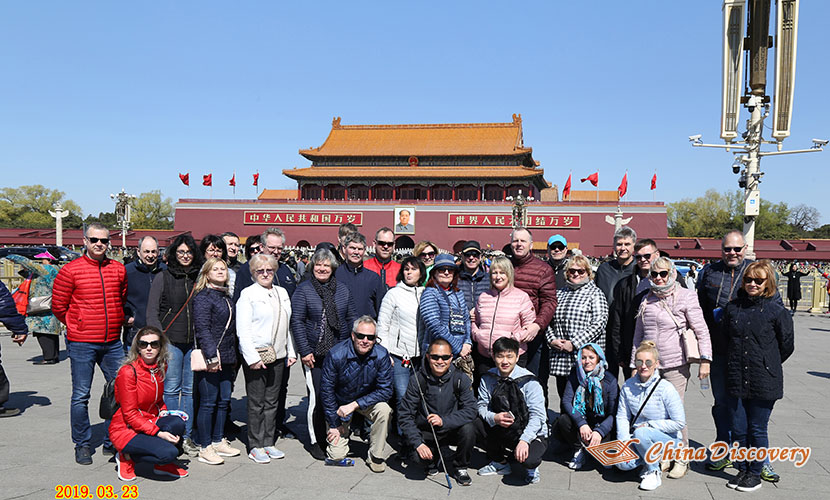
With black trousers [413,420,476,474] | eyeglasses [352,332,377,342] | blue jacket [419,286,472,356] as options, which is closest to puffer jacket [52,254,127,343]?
eyeglasses [352,332,377,342]

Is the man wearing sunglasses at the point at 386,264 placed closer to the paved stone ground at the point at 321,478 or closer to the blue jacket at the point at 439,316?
the blue jacket at the point at 439,316

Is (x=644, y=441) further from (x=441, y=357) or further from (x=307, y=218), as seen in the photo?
(x=307, y=218)

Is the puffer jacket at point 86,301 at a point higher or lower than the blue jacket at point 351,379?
higher

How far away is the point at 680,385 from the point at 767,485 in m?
0.76

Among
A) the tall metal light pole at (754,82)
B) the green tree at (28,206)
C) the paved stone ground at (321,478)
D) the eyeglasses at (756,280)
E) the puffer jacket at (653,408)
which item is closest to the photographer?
the paved stone ground at (321,478)

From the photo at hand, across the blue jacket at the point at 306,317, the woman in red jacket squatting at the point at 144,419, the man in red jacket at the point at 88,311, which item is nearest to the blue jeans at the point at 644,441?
the blue jacket at the point at 306,317

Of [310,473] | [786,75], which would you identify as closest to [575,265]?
[310,473]

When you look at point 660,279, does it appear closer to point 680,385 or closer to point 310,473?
point 680,385

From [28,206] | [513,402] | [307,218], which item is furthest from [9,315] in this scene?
[28,206]

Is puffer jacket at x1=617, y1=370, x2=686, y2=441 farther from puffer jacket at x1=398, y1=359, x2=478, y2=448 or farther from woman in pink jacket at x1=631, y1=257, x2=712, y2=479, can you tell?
puffer jacket at x1=398, y1=359, x2=478, y2=448

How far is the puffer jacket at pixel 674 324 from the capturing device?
3983 mm

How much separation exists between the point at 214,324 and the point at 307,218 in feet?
101

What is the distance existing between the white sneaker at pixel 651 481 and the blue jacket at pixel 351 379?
1.73 metres

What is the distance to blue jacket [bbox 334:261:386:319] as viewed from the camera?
4.63 metres
